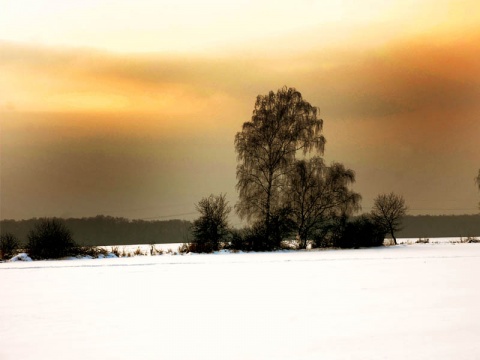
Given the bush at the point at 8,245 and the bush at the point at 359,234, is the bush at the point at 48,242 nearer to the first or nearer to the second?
the bush at the point at 8,245

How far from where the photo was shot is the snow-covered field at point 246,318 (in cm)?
607

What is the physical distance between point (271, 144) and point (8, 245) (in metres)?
15.5

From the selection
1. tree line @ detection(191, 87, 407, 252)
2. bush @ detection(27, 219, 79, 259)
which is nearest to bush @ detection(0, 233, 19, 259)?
bush @ detection(27, 219, 79, 259)

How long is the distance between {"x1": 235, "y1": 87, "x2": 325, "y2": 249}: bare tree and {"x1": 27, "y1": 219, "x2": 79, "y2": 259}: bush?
1021cm

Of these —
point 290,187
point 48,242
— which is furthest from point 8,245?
point 290,187

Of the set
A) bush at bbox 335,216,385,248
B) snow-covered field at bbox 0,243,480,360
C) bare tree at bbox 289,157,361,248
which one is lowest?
snow-covered field at bbox 0,243,480,360

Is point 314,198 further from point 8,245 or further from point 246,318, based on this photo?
point 246,318

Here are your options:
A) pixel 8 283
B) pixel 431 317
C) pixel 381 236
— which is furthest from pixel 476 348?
pixel 381 236

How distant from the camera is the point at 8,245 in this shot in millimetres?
26469

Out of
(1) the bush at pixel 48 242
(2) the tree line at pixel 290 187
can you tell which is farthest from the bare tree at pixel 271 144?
(1) the bush at pixel 48 242

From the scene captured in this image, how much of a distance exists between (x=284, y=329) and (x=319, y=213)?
2533 centimetres

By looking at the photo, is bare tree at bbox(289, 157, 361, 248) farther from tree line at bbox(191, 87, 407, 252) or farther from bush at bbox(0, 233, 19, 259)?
bush at bbox(0, 233, 19, 259)

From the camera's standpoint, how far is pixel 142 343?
6.54 meters

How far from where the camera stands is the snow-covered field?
6070mm
